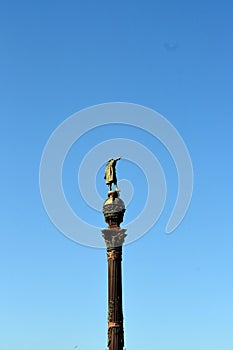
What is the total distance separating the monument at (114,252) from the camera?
4784 cm

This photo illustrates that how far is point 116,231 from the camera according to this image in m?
51.1

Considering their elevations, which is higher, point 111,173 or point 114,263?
point 111,173

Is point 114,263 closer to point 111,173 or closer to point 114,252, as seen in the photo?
point 114,252

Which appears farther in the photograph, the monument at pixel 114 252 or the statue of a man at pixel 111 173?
the statue of a man at pixel 111 173

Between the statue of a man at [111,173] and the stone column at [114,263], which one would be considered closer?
the stone column at [114,263]

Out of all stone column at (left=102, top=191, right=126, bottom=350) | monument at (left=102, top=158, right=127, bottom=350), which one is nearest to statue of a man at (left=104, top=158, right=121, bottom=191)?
monument at (left=102, top=158, right=127, bottom=350)

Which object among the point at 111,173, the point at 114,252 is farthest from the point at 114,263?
the point at 111,173

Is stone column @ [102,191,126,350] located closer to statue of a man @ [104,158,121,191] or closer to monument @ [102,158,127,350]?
monument @ [102,158,127,350]

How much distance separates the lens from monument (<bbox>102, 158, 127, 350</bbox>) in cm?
4784

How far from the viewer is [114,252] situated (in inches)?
1983

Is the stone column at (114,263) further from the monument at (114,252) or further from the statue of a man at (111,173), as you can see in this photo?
the statue of a man at (111,173)

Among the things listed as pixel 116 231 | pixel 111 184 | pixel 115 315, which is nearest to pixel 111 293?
pixel 115 315

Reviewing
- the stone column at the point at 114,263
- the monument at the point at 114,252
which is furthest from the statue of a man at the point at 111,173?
the stone column at the point at 114,263

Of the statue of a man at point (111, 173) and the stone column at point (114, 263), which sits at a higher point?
the statue of a man at point (111, 173)
